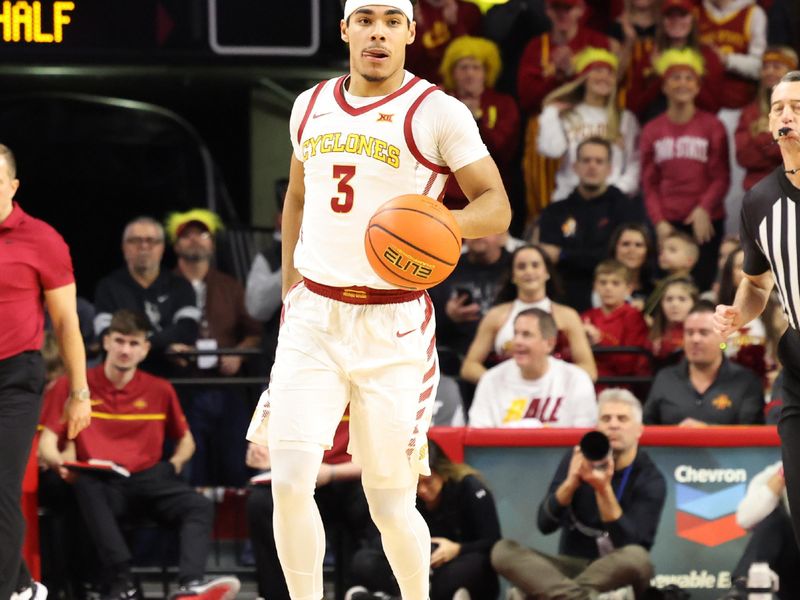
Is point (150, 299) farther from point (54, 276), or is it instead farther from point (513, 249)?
point (54, 276)

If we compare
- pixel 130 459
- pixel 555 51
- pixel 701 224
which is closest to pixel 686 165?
pixel 701 224

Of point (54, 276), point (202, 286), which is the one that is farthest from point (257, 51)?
point (54, 276)

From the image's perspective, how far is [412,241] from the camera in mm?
5180

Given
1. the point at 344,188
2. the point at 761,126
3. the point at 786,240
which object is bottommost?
the point at 786,240

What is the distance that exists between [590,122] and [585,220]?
31.4 inches

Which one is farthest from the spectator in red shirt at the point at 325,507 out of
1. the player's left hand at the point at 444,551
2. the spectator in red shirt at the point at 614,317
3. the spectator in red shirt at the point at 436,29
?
the spectator in red shirt at the point at 436,29

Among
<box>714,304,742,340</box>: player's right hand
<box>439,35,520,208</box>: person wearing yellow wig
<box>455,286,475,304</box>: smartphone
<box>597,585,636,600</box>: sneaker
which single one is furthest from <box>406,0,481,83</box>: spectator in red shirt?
<box>714,304,742,340</box>: player's right hand

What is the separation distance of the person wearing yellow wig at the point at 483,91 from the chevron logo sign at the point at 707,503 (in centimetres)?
359

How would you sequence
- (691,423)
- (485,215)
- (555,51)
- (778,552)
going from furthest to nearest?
(555,51) → (691,423) → (778,552) → (485,215)

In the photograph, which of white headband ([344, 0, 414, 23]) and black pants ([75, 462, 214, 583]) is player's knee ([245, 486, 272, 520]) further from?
white headband ([344, 0, 414, 23])

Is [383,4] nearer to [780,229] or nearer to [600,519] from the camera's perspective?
[780,229]

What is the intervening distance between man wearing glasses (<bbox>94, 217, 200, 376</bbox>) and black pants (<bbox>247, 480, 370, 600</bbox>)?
7.01ft

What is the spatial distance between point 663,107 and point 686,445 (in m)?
3.90

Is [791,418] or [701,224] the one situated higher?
[701,224]
